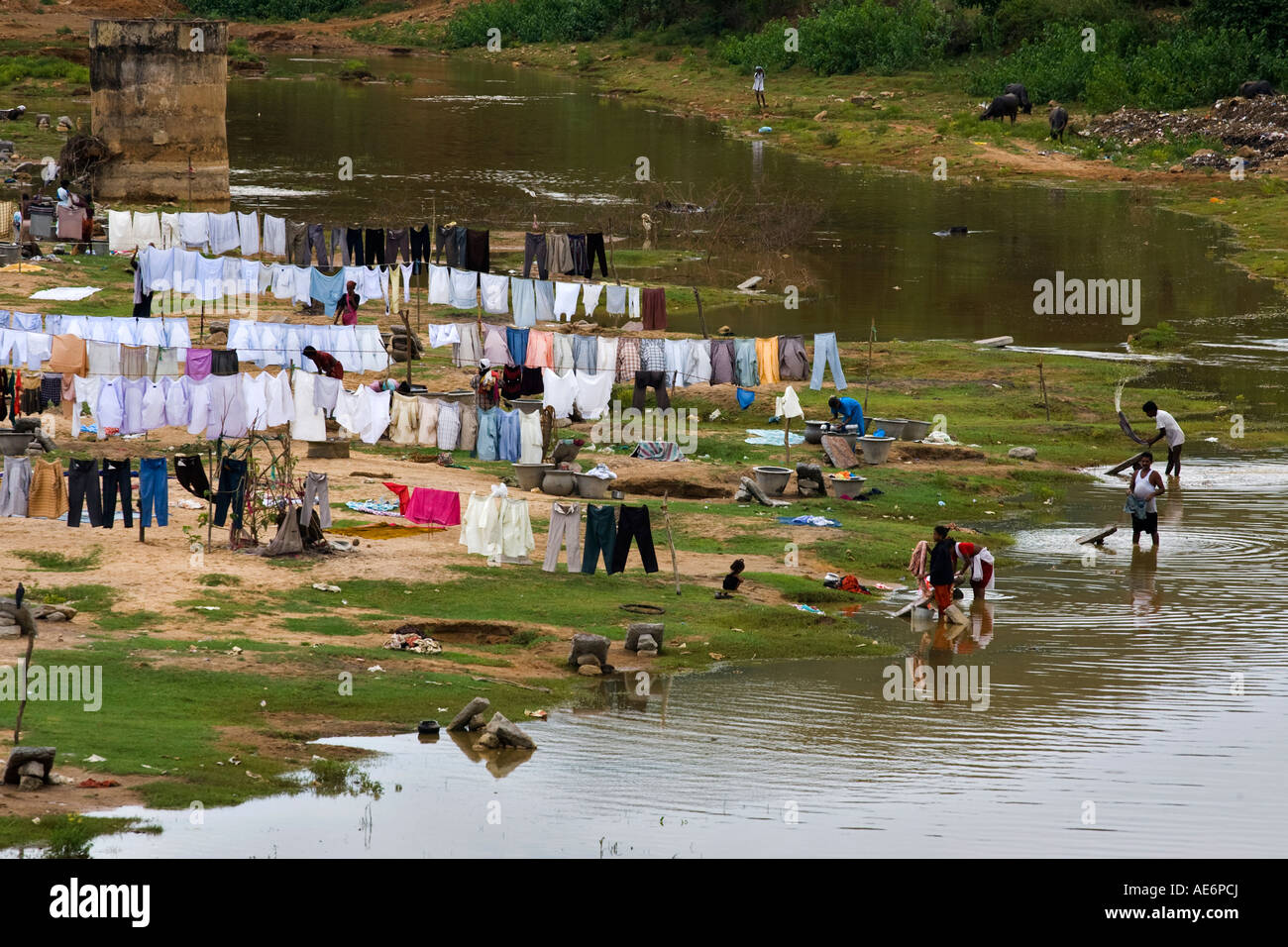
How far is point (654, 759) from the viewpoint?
13.8m

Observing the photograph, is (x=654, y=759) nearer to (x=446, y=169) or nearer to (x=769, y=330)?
(x=769, y=330)

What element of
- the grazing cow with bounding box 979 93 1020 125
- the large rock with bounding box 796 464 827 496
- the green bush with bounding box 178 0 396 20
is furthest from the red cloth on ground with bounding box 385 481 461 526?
the green bush with bounding box 178 0 396 20

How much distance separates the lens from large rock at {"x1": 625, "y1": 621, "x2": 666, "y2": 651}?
16125 millimetres

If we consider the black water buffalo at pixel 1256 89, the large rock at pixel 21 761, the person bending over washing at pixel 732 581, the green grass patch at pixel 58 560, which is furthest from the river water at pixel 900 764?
the black water buffalo at pixel 1256 89

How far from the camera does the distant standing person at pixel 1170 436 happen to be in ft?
75.0

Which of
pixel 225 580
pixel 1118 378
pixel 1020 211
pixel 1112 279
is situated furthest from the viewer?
pixel 1020 211

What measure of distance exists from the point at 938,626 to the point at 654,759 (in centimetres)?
491

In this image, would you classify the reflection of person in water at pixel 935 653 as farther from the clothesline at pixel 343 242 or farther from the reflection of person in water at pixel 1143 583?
the clothesline at pixel 343 242

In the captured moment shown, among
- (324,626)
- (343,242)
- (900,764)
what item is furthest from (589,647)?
(343,242)

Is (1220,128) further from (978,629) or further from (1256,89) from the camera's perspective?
(978,629)

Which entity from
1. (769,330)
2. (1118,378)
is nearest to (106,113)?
(769,330)

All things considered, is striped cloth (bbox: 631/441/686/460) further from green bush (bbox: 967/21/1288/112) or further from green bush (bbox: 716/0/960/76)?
green bush (bbox: 716/0/960/76)

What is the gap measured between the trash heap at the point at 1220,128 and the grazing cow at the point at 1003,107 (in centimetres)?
257

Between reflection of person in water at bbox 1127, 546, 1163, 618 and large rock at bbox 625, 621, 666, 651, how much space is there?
530 cm
